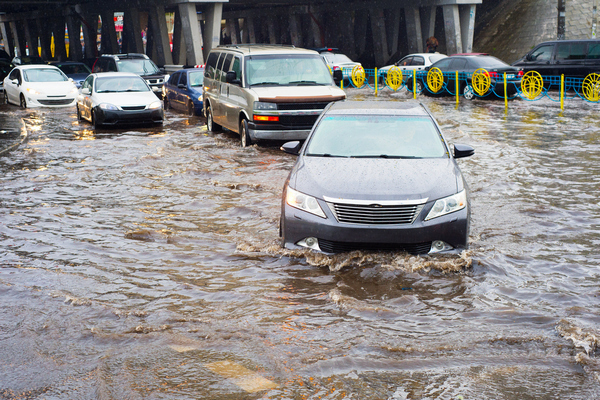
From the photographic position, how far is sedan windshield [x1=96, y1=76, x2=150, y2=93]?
18.4 metres

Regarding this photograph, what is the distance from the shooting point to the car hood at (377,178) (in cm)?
600

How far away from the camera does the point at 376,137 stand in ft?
23.9

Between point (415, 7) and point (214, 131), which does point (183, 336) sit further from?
point (415, 7)

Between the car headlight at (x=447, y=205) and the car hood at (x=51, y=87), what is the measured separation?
1957cm

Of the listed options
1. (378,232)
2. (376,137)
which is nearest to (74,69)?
(376,137)

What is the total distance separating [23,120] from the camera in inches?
782

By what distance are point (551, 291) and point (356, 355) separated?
219 cm

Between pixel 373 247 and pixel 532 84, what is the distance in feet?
61.8

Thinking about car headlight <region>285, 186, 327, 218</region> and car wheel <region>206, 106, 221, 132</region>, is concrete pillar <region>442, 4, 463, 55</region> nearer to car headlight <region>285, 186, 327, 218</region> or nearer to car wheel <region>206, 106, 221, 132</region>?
car wheel <region>206, 106, 221, 132</region>

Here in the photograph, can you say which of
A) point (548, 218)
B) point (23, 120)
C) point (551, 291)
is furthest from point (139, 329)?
point (23, 120)

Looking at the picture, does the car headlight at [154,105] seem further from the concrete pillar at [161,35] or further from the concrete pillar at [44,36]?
the concrete pillar at [44,36]

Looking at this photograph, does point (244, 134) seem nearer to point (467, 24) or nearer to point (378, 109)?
point (378, 109)

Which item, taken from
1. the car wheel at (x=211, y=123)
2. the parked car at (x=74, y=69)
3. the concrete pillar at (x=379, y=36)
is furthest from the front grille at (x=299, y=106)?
the concrete pillar at (x=379, y=36)

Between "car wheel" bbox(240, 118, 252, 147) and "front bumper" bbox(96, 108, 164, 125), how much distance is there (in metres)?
4.48
